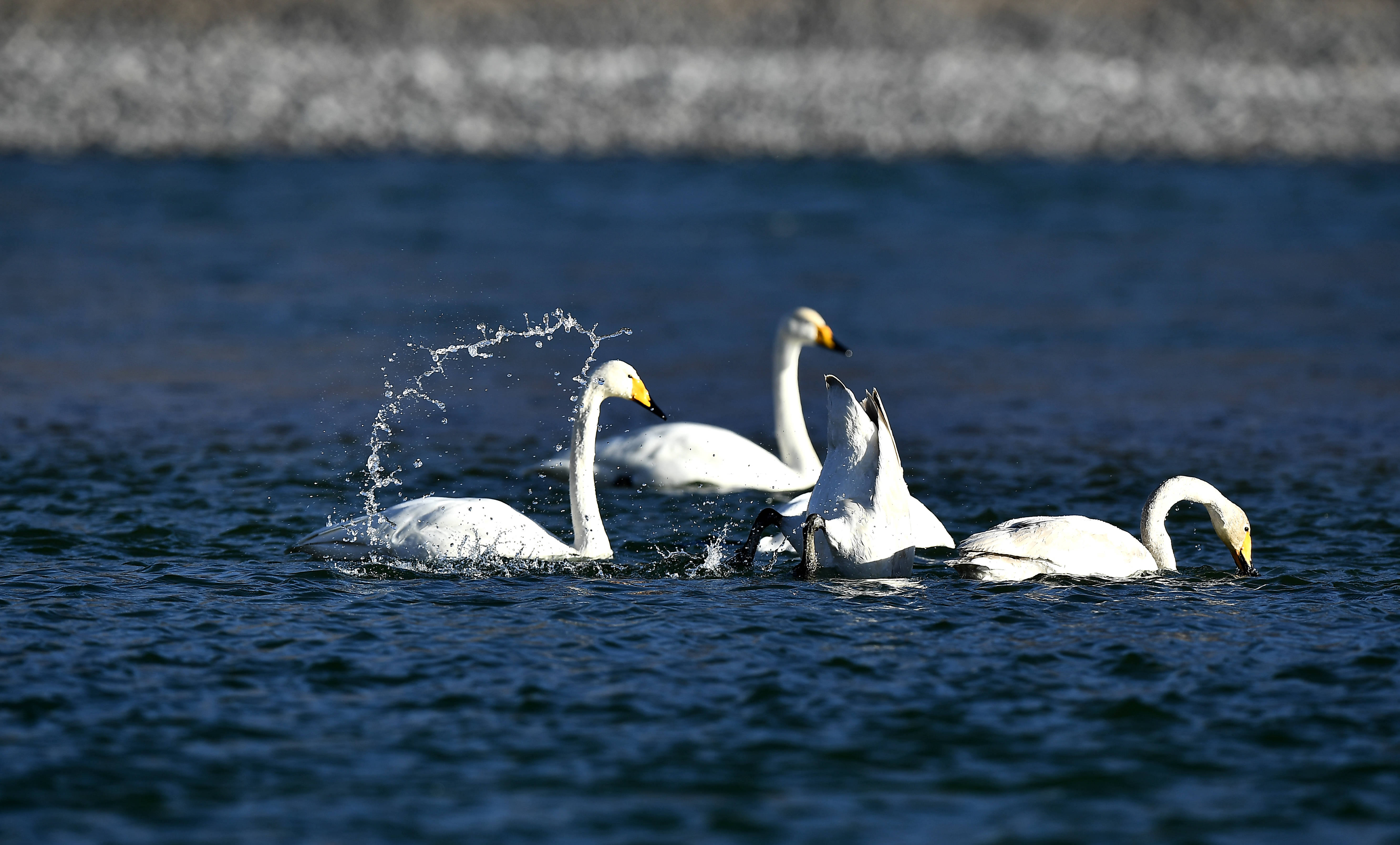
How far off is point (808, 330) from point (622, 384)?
325 cm

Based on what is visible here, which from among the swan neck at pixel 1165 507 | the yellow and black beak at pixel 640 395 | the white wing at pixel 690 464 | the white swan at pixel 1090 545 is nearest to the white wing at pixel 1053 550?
the white swan at pixel 1090 545

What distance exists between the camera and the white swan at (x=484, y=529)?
8.66 meters

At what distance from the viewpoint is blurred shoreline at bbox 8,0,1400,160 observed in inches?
1479

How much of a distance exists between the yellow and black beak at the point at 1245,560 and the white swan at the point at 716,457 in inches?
A: 139

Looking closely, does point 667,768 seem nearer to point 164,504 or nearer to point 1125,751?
point 1125,751

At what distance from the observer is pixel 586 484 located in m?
9.24

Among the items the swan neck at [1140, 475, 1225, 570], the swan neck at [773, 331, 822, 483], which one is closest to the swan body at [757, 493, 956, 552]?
the swan neck at [1140, 475, 1225, 570]

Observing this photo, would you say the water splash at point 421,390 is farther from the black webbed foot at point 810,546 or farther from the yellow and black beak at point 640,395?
the black webbed foot at point 810,546

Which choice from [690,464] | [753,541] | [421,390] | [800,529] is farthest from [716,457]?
[421,390]

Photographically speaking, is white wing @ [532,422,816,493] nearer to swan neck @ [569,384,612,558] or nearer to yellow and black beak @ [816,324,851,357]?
yellow and black beak @ [816,324,851,357]

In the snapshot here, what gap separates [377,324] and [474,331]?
1.20 metres

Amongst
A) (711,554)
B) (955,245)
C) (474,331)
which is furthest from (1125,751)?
(955,245)

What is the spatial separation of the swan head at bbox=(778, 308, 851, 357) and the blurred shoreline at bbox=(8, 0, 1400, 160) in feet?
Answer: 82.6

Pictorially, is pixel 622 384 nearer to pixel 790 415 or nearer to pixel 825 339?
pixel 790 415
